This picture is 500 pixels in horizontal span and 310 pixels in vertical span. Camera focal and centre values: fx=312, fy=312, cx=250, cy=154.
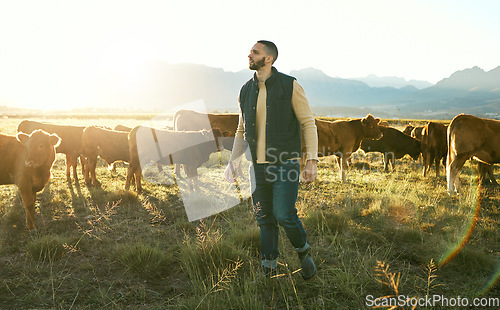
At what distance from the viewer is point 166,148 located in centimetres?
930

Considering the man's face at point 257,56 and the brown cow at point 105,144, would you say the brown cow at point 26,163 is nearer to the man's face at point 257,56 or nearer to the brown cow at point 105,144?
the brown cow at point 105,144

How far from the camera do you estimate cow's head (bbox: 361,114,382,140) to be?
11336 millimetres

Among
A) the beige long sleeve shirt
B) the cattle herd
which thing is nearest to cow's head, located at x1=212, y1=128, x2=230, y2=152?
the cattle herd

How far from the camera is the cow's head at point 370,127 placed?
37.2 feet

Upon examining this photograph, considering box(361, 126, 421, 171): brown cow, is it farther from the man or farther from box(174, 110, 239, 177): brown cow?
the man

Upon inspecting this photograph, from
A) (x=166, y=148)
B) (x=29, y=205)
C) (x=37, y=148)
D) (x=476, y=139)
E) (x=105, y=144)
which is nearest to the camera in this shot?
(x=29, y=205)

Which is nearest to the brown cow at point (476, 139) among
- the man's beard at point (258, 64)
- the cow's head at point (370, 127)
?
the cow's head at point (370, 127)

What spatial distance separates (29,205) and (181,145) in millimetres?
4290

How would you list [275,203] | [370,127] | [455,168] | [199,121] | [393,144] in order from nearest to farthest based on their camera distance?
1. [275,203]
2. [455,168]
3. [370,127]
4. [199,121]
5. [393,144]

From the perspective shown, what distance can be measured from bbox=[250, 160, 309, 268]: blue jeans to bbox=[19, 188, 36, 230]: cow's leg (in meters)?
4.52

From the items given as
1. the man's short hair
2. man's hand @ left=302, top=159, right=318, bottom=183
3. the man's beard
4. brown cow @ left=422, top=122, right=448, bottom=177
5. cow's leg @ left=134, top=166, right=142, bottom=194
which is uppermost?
the man's short hair

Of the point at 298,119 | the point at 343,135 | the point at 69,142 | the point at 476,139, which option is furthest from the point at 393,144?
the point at 69,142

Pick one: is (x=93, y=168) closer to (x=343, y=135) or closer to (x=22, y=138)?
(x=22, y=138)

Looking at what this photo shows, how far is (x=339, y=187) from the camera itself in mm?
9492
